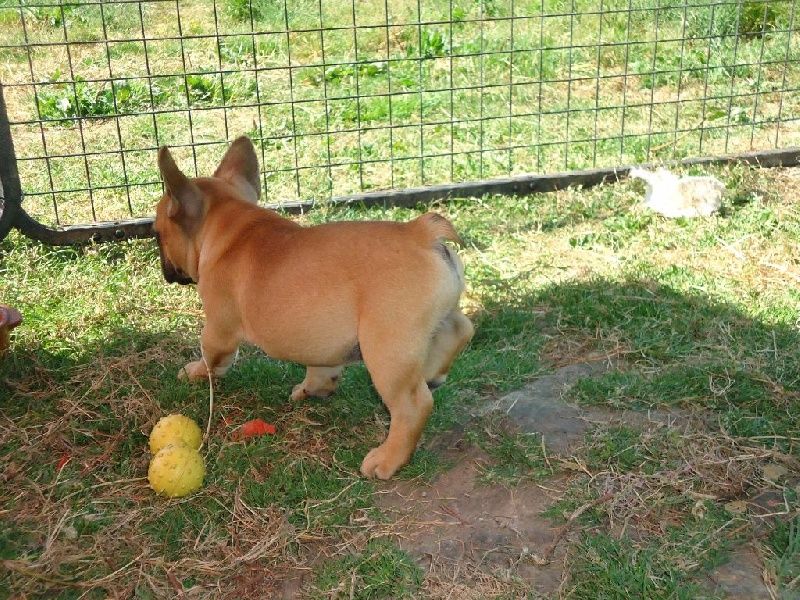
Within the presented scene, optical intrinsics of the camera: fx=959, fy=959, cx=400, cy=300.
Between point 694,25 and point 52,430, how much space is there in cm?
850

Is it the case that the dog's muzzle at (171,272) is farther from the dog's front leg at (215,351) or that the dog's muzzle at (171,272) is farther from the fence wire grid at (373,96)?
the fence wire grid at (373,96)

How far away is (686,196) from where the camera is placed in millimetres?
7551

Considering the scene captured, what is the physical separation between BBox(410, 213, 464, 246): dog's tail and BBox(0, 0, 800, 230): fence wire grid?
3.15m

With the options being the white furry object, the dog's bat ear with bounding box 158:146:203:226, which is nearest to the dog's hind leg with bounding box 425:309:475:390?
the dog's bat ear with bounding box 158:146:203:226

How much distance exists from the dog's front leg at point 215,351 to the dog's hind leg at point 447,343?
1.02m

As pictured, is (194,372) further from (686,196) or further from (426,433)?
(686,196)

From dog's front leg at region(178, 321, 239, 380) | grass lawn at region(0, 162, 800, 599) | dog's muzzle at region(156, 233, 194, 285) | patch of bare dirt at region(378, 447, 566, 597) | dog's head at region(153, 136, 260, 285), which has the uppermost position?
dog's head at region(153, 136, 260, 285)

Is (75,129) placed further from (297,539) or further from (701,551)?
(701,551)

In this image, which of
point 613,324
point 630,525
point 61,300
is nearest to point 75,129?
point 61,300

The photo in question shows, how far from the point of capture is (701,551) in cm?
386

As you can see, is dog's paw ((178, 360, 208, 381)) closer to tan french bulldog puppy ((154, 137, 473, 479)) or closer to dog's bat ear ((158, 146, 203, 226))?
tan french bulldog puppy ((154, 137, 473, 479))

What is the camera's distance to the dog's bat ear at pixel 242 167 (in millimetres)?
5309

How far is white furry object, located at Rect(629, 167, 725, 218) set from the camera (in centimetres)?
754

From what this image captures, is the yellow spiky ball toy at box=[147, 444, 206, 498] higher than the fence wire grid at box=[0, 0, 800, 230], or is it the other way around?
the fence wire grid at box=[0, 0, 800, 230]
